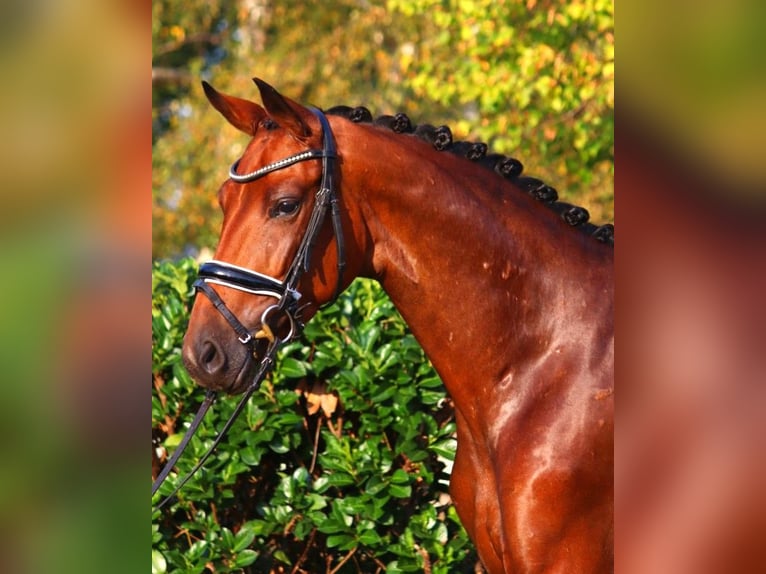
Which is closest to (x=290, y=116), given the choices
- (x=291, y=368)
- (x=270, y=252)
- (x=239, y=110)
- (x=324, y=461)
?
(x=239, y=110)

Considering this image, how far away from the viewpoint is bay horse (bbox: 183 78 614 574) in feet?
8.61

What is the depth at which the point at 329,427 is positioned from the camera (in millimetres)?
4277

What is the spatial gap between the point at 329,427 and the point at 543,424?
5.85 feet

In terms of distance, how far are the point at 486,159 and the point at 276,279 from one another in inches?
32.0

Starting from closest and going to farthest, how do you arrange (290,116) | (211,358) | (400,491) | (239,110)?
(211,358), (290,116), (239,110), (400,491)

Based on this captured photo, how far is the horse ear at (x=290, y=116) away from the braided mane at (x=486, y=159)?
0.25 meters

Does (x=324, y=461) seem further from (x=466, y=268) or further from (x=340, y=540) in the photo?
(x=466, y=268)

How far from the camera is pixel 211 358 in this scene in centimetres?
265

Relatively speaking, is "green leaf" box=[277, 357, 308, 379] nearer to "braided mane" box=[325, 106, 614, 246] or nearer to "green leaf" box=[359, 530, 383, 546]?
"green leaf" box=[359, 530, 383, 546]

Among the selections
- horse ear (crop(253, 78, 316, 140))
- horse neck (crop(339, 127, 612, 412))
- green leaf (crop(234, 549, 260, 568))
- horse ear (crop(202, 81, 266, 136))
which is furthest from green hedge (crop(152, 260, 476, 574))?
horse ear (crop(253, 78, 316, 140))

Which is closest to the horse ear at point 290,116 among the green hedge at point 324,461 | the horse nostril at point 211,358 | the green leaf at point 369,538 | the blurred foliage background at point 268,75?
the horse nostril at point 211,358
